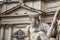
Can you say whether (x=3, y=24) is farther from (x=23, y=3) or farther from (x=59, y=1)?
(x=59, y=1)

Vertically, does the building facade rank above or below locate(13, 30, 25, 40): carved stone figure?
above

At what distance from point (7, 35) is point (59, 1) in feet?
15.1

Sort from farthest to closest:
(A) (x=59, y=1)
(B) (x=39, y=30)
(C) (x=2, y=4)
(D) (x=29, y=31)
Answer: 1. (C) (x=2, y=4)
2. (A) (x=59, y=1)
3. (D) (x=29, y=31)
4. (B) (x=39, y=30)

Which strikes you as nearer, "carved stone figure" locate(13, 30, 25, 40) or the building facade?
"carved stone figure" locate(13, 30, 25, 40)

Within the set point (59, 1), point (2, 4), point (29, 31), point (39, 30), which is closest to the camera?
point (39, 30)

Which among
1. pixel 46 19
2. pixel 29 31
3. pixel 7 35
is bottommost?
pixel 7 35

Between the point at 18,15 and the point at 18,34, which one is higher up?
the point at 18,15

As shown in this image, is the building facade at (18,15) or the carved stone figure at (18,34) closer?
the carved stone figure at (18,34)

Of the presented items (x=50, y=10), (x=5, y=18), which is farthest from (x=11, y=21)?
(x=50, y=10)

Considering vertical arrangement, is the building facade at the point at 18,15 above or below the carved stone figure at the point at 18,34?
above

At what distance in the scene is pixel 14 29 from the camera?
17.2 m

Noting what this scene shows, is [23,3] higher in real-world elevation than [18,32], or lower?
higher

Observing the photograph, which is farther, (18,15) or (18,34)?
(18,15)

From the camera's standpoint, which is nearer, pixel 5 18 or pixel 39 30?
pixel 39 30
